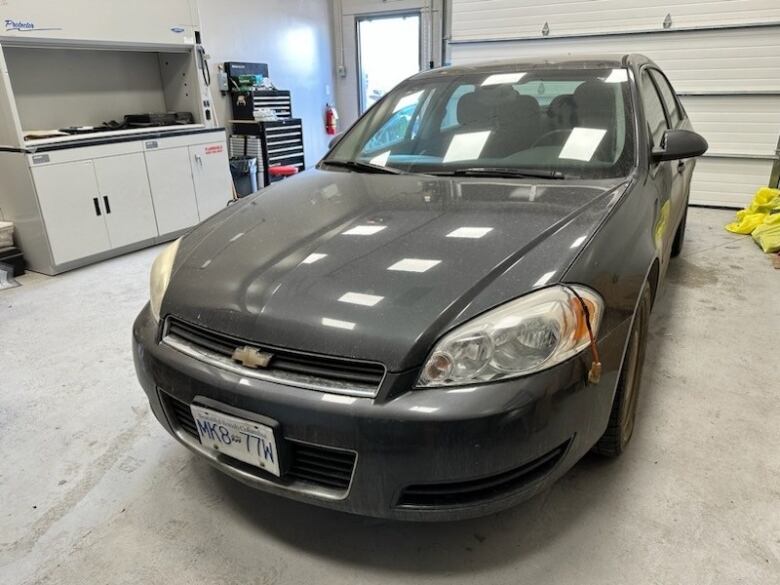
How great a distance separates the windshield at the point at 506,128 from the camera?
5.53 feet

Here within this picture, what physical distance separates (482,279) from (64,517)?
1.31 metres

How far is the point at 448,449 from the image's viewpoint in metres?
1.01

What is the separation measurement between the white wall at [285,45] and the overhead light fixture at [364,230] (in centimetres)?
481

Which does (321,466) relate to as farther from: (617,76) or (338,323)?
(617,76)

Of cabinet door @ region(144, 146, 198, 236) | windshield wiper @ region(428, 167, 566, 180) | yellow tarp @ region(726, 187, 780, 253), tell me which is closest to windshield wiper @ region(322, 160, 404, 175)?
windshield wiper @ region(428, 167, 566, 180)

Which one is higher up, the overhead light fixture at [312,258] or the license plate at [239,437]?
the overhead light fixture at [312,258]

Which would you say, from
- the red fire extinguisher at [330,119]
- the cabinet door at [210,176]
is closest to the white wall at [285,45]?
the red fire extinguisher at [330,119]

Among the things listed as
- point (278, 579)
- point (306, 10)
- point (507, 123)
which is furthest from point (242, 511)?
point (306, 10)

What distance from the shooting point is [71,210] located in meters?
3.53

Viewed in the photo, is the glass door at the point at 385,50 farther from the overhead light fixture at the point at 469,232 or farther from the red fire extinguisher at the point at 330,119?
the overhead light fixture at the point at 469,232

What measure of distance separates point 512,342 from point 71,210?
136 inches

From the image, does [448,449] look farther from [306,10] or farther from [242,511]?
[306,10]

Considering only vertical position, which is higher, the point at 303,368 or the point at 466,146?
the point at 466,146

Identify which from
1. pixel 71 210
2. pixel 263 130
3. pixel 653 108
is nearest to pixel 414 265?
pixel 653 108
